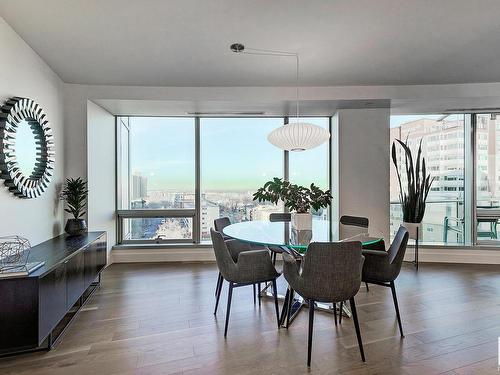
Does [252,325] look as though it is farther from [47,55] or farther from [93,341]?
[47,55]

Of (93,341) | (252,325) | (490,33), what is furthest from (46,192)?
(490,33)

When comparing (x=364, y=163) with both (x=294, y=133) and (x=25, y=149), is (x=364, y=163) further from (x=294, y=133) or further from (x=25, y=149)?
(x=25, y=149)

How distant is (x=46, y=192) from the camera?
3.42 m

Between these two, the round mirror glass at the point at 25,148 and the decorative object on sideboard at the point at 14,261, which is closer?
the decorative object on sideboard at the point at 14,261

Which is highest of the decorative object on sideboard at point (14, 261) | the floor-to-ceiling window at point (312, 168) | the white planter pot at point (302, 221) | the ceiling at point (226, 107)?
the ceiling at point (226, 107)

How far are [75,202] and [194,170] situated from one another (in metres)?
1.98

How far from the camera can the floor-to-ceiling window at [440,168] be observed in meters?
5.02

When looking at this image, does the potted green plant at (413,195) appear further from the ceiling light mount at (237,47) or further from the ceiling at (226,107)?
the ceiling light mount at (237,47)

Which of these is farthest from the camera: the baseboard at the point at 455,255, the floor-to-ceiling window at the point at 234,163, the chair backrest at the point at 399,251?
the floor-to-ceiling window at the point at 234,163

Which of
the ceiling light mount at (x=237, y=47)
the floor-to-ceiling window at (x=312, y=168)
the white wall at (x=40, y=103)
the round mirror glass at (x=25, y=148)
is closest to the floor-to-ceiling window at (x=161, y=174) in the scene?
the white wall at (x=40, y=103)

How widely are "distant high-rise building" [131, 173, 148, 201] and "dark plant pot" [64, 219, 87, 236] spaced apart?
1.46 meters

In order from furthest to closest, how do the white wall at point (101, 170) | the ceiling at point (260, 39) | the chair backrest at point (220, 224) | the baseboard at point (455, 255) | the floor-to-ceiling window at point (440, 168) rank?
the floor-to-ceiling window at point (440, 168) → the baseboard at point (455, 255) → the white wall at point (101, 170) → the chair backrest at point (220, 224) → the ceiling at point (260, 39)

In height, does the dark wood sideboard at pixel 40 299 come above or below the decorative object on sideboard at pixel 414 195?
below

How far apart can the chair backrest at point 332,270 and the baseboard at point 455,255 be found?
3.34 metres
